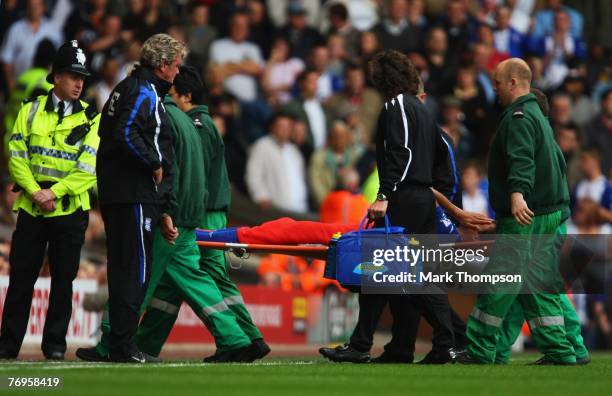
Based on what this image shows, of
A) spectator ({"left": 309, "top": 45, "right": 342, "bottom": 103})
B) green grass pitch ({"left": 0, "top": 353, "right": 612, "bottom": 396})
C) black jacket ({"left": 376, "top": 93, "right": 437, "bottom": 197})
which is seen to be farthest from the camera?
spectator ({"left": 309, "top": 45, "right": 342, "bottom": 103})

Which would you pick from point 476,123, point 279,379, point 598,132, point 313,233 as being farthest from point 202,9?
point 279,379

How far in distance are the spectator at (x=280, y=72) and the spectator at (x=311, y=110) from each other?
22cm

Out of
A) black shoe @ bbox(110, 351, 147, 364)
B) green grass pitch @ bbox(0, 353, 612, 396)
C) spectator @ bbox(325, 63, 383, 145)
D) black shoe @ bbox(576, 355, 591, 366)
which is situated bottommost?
black shoe @ bbox(576, 355, 591, 366)

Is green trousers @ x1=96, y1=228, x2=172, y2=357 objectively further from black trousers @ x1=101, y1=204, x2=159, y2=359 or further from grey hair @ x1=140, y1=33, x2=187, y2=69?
grey hair @ x1=140, y1=33, x2=187, y2=69

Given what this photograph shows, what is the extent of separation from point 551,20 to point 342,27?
13.9 ft

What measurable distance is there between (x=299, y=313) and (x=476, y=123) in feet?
16.3

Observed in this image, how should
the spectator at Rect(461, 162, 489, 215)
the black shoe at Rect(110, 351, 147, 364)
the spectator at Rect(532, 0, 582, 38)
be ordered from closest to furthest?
the black shoe at Rect(110, 351, 147, 364) < the spectator at Rect(461, 162, 489, 215) < the spectator at Rect(532, 0, 582, 38)

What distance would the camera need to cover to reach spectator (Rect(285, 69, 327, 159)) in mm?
20641

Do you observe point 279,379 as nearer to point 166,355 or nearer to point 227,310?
point 227,310

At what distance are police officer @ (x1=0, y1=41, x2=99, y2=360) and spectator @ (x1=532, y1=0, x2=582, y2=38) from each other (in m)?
13.5

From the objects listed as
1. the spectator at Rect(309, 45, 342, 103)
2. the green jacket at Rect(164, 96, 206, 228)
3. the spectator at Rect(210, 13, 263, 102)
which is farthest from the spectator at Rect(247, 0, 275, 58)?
the green jacket at Rect(164, 96, 206, 228)

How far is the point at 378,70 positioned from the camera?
1206 cm

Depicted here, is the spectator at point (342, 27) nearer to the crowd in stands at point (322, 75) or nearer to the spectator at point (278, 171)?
the crowd in stands at point (322, 75)

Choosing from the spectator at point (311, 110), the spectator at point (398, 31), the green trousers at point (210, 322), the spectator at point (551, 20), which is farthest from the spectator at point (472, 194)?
the green trousers at point (210, 322)
